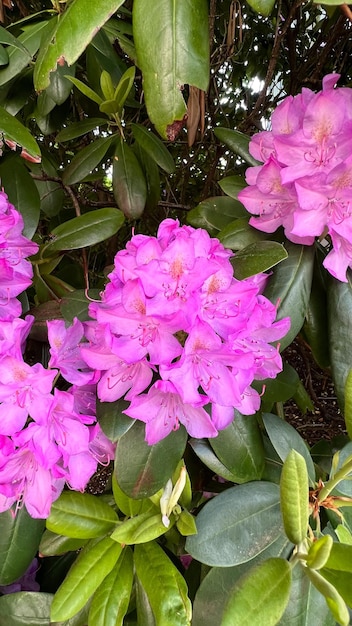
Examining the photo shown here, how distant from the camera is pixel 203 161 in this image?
1.78 metres

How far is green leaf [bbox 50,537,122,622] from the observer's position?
1.93 feet

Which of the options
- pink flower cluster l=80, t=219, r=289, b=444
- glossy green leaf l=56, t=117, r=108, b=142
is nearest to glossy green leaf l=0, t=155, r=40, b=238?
glossy green leaf l=56, t=117, r=108, b=142

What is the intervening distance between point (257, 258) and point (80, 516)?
15.8 inches

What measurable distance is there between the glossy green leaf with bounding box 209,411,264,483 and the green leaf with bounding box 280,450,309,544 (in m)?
0.17

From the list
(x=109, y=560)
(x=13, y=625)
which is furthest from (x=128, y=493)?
(x=13, y=625)

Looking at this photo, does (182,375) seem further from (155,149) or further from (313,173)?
(155,149)

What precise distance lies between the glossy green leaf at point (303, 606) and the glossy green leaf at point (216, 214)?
1.53 ft

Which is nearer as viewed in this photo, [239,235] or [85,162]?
[239,235]

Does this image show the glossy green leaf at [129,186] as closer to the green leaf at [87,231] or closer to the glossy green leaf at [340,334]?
the green leaf at [87,231]

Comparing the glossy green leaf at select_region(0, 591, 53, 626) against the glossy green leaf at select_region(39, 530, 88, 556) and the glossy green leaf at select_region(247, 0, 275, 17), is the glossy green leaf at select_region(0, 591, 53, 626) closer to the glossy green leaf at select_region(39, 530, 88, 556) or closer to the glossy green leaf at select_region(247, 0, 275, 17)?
the glossy green leaf at select_region(39, 530, 88, 556)

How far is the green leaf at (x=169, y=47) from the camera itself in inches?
20.0

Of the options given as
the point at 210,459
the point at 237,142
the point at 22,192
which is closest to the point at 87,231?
the point at 22,192

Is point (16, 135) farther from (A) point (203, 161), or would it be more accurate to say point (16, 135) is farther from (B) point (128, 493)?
(A) point (203, 161)

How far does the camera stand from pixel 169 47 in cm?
51
